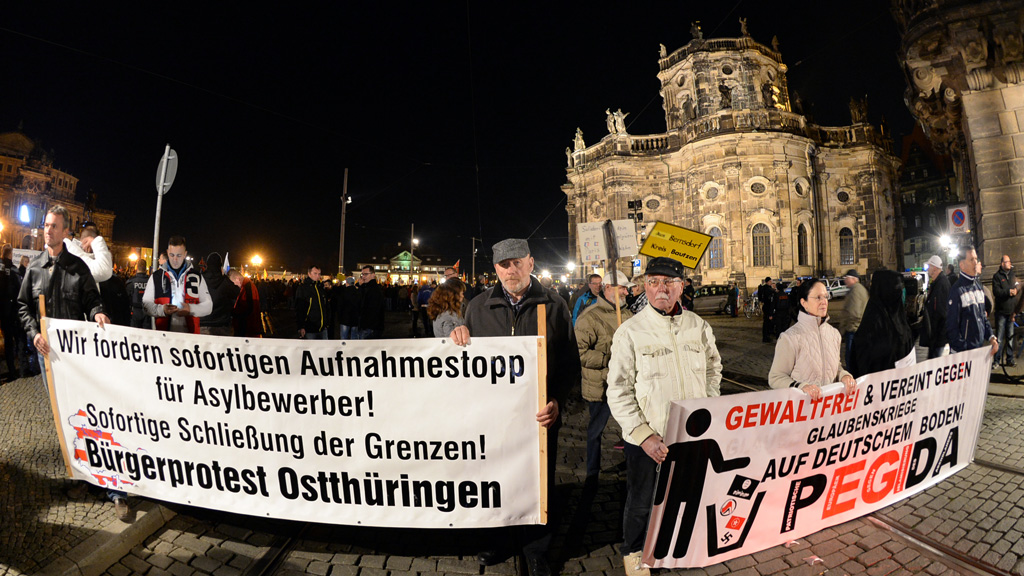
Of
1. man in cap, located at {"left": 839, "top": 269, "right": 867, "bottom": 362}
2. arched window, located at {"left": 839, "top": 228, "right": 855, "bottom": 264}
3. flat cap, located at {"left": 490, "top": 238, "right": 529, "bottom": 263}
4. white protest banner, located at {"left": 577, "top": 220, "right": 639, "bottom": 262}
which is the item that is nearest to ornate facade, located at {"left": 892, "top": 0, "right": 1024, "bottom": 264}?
man in cap, located at {"left": 839, "top": 269, "right": 867, "bottom": 362}

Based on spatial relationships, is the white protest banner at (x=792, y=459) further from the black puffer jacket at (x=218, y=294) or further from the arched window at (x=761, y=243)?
the arched window at (x=761, y=243)

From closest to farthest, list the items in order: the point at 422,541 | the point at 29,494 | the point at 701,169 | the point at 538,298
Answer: the point at 538,298, the point at 422,541, the point at 29,494, the point at 701,169

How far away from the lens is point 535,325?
9.70 feet

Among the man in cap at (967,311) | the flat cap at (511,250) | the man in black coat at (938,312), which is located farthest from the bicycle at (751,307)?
the flat cap at (511,250)

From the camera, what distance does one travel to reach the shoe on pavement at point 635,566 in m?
2.73

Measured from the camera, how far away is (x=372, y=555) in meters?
3.05

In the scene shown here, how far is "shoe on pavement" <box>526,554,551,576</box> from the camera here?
9.17 ft

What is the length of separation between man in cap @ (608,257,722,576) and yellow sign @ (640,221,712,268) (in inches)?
164

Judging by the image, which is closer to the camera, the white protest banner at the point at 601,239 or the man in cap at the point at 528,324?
the man in cap at the point at 528,324

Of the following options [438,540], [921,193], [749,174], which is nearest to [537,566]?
[438,540]

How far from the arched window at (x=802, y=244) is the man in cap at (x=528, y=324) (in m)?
37.6

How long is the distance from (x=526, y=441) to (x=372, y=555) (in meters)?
1.38

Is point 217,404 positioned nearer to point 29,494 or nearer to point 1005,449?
point 29,494

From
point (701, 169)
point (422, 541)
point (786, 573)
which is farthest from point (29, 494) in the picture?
point (701, 169)
